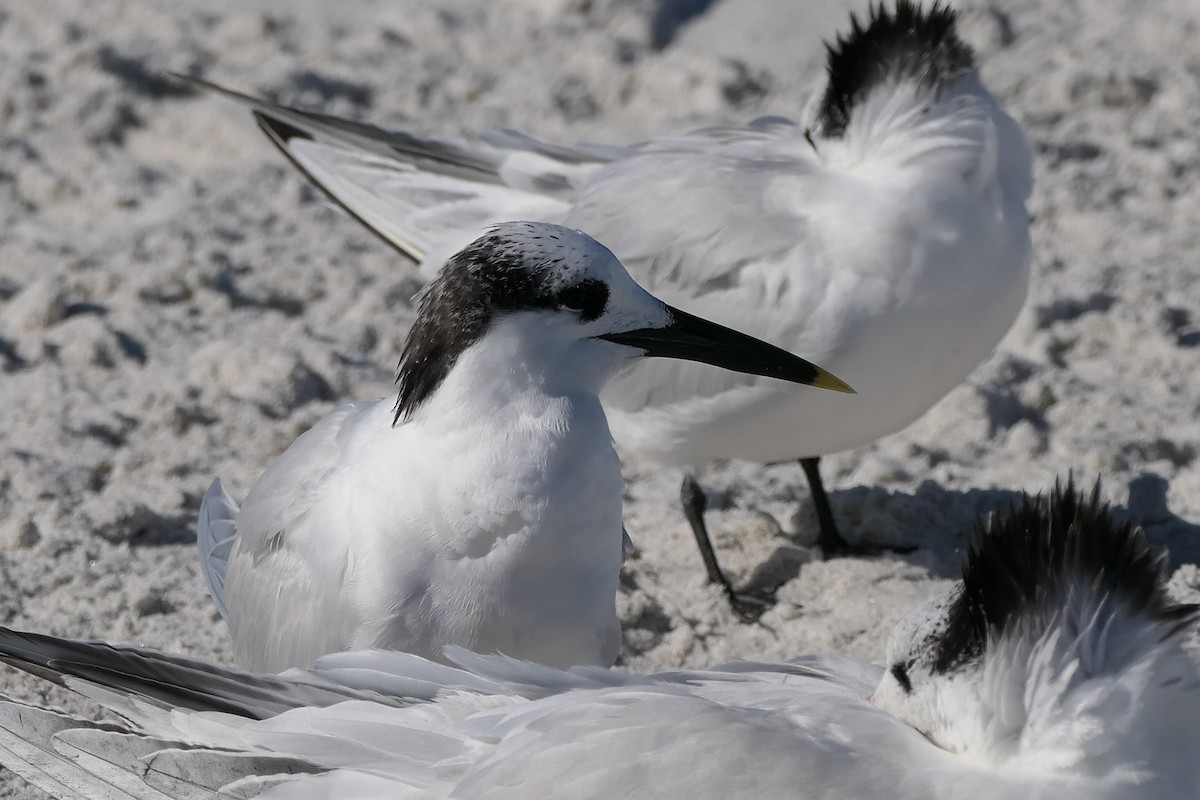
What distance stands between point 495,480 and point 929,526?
157 centimetres

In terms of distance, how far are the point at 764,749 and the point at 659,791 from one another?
14 cm

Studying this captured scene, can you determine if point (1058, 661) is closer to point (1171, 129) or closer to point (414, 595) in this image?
point (414, 595)

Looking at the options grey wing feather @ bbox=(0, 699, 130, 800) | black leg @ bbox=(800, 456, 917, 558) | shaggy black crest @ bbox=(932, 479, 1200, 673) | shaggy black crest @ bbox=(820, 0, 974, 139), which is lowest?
grey wing feather @ bbox=(0, 699, 130, 800)

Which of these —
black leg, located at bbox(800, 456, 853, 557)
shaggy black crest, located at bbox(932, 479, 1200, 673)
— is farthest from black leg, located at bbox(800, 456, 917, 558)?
shaggy black crest, located at bbox(932, 479, 1200, 673)

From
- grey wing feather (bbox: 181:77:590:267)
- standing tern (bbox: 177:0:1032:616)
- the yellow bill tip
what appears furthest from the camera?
grey wing feather (bbox: 181:77:590:267)

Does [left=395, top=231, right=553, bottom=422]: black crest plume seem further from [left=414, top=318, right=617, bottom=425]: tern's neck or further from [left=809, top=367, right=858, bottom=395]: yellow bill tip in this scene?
[left=809, top=367, right=858, bottom=395]: yellow bill tip

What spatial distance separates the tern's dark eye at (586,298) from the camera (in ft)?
8.55

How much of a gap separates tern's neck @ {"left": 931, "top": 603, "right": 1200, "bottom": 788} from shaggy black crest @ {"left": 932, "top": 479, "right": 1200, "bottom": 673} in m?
0.03

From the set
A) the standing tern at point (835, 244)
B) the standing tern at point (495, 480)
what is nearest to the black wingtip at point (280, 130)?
the standing tern at point (835, 244)

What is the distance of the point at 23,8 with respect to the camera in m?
5.99

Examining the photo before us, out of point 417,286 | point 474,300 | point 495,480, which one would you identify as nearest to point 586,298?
point 474,300

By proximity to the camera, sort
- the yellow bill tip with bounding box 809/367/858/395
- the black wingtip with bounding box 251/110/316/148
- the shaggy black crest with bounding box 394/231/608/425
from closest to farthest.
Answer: the shaggy black crest with bounding box 394/231/608/425 < the yellow bill tip with bounding box 809/367/858/395 < the black wingtip with bounding box 251/110/316/148

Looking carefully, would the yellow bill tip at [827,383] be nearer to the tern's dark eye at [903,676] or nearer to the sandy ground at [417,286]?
the sandy ground at [417,286]

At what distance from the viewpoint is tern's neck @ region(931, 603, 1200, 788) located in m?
2.01
